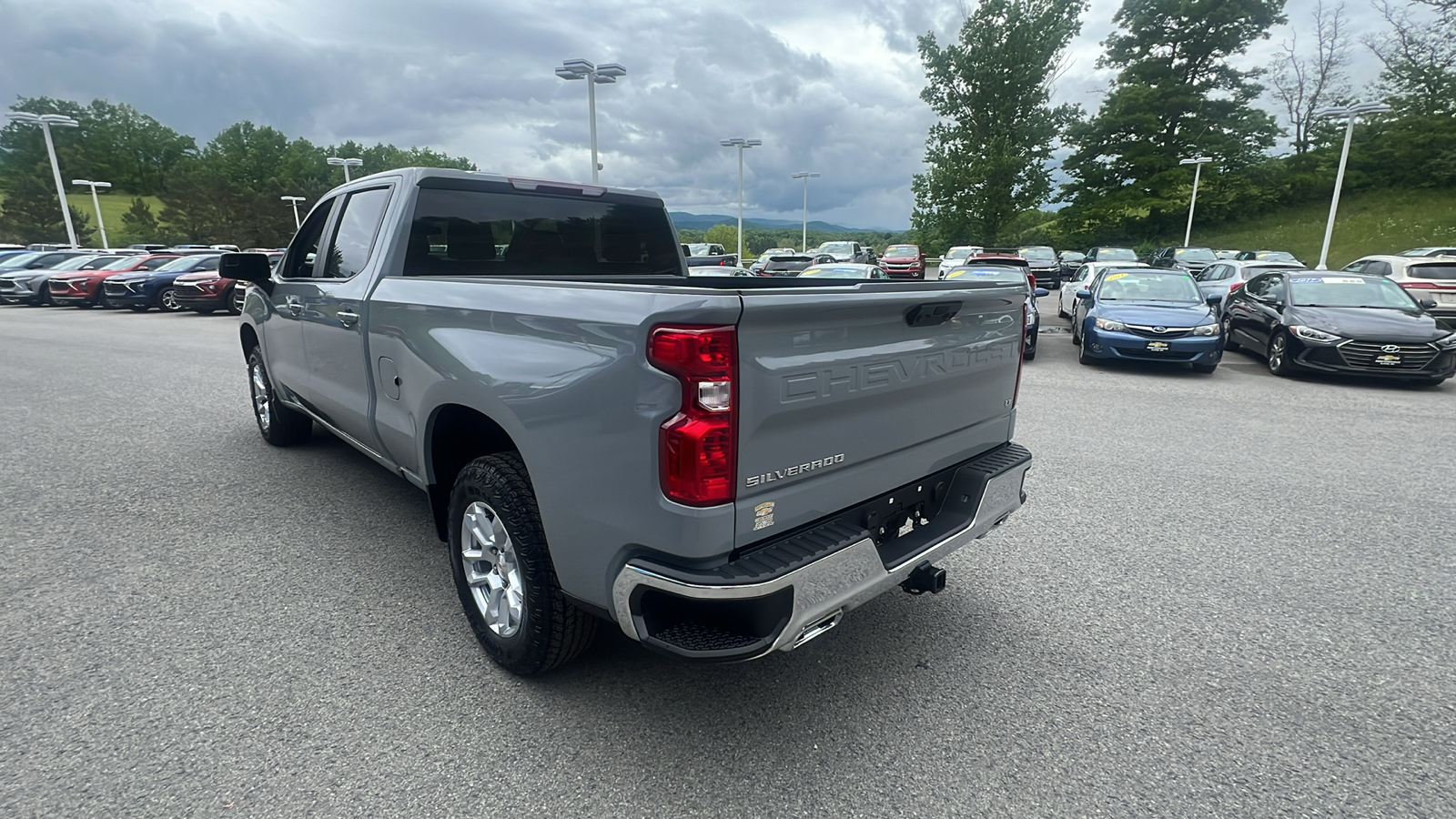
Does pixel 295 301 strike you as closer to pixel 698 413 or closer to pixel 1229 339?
pixel 698 413

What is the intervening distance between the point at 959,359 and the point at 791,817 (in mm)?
1721

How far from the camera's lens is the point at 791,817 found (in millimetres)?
2174

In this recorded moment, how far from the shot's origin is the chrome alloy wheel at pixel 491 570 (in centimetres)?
277

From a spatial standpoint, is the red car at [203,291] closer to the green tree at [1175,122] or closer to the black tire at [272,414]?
the black tire at [272,414]

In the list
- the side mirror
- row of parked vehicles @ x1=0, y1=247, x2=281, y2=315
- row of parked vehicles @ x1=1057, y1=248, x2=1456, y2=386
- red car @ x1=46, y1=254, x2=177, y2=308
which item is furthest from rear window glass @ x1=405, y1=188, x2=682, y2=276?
red car @ x1=46, y1=254, x2=177, y2=308

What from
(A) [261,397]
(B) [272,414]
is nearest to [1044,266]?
(A) [261,397]

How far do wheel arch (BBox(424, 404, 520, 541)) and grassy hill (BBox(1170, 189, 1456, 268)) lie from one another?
46.8m

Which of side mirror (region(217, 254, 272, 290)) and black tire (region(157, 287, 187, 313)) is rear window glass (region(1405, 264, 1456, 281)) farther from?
black tire (region(157, 287, 187, 313))

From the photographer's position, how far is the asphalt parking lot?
2.27m

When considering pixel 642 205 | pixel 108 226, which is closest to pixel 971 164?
pixel 642 205

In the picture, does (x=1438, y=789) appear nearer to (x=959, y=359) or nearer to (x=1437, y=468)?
(x=959, y=359)

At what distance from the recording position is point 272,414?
579 cm

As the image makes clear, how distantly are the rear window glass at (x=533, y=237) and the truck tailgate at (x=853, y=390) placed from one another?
2.12 metres

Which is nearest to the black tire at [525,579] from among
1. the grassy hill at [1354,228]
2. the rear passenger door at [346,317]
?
the rear passenger door at [346,317]
